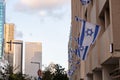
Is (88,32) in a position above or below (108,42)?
above

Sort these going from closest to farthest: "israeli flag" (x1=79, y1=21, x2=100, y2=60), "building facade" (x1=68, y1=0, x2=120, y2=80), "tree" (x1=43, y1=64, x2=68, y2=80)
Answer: "building facade" (x1=68, y1=0, x2=120, y2=80), "israeli flag" (x1=79, y1=21, x2=100, y2=60), "tree" (x1=43, y1=64, x2=68, y2=80)

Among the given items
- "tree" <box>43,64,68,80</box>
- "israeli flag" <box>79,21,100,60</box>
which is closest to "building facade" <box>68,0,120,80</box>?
"israeli flag" <box>79,21,100,60</box>

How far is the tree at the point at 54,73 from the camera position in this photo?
94000 millimetres

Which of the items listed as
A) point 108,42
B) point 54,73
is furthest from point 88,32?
point 54,73

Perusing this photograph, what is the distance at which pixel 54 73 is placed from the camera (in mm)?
98250

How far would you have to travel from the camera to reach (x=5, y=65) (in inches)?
2680

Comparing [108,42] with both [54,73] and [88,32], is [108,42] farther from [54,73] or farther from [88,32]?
[54,73]

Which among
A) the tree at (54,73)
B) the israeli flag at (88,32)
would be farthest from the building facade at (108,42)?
the tree at (54,73)

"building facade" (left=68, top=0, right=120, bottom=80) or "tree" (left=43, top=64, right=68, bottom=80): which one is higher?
"building facade" (left=68, top=0, right=120, bottom=80)

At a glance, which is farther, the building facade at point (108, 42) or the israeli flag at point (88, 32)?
the israeli flag at point (88, 32)

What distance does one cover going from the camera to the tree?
94000 millimetres

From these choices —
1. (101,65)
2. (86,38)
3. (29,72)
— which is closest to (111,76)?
(101,65)

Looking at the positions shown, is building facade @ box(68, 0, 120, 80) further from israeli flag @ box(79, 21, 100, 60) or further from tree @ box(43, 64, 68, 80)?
tree @ box(43, 64, 68, 80)

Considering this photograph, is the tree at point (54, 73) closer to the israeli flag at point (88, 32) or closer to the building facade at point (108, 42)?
the building facade at point (108, 42)
